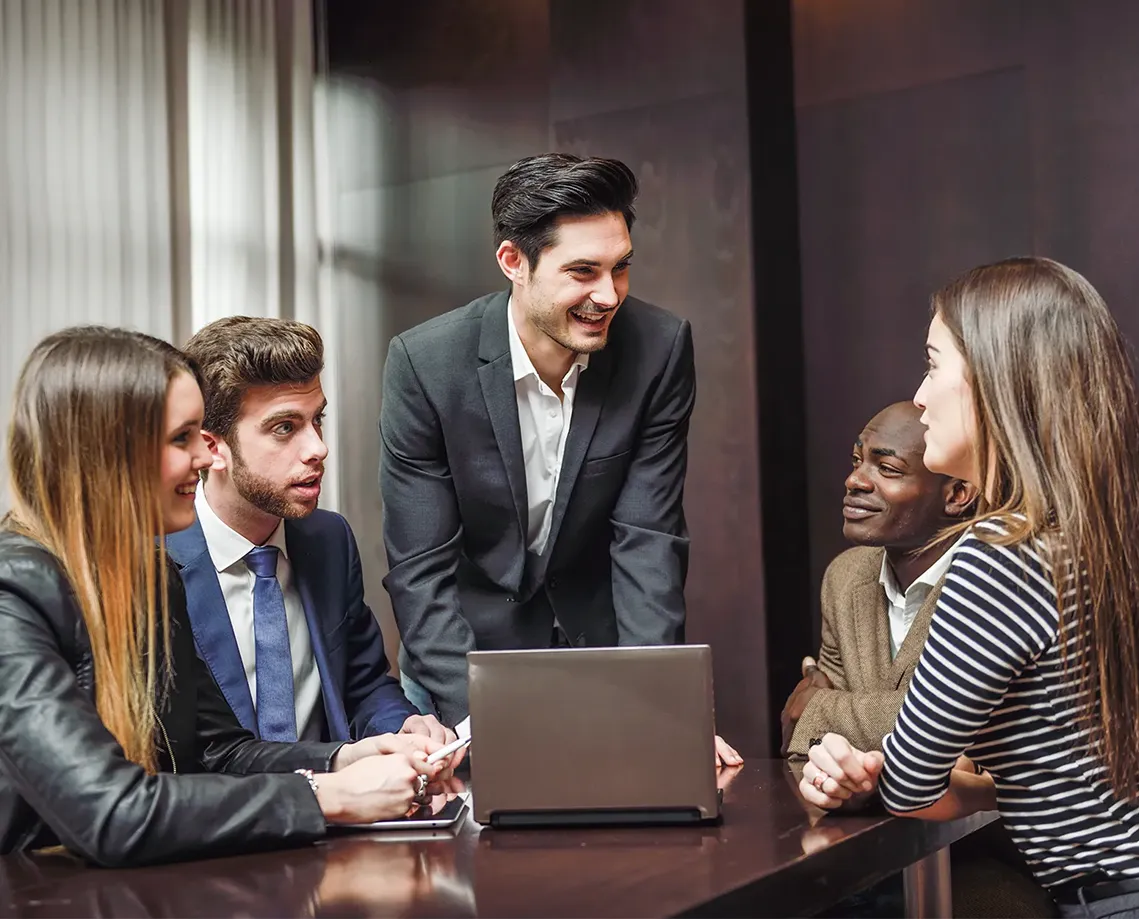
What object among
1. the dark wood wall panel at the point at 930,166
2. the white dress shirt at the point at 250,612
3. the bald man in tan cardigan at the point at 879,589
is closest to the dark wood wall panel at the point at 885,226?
the dark wood wall panel at the point at 930,166

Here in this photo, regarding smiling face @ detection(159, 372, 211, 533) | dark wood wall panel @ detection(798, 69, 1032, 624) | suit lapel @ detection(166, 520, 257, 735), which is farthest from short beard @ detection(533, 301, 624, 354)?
dark wood wall panel @ detection(798, 69, 1032, 624)

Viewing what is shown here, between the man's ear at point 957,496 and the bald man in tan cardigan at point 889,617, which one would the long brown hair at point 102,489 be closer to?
the bald man in tan cardigan at point 889,617

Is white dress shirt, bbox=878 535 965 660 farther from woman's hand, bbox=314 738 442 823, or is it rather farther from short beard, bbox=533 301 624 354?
woman's hand, bbox=314 738 442 823

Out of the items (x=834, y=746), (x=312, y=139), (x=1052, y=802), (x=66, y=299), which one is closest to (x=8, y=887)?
(x=834, y=746)

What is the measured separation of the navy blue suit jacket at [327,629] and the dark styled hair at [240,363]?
0.74 ft

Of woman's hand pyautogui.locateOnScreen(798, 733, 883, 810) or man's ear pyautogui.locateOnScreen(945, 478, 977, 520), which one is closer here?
woman's hand pyautogui.locateOnScreen(798, 733, 883, 810)

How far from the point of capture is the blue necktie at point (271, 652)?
7.63 feet

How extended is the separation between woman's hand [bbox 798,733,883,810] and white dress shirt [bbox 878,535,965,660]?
3.16 ft

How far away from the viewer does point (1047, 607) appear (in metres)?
1.53

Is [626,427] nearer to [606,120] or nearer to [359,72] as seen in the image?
[606,120]

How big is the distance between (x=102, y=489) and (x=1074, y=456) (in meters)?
1.16

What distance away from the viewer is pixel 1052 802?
5.19 ft

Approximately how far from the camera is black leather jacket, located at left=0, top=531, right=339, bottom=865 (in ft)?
4.93

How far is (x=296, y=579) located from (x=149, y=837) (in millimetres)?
993
